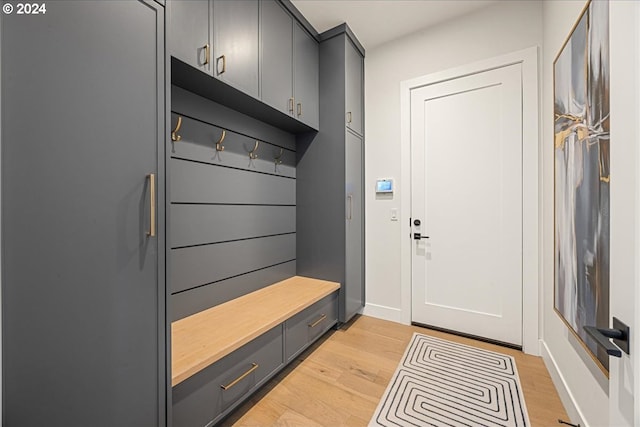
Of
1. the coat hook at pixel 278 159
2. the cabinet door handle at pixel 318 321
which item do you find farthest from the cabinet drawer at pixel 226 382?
the coat hook at pixel 278 159

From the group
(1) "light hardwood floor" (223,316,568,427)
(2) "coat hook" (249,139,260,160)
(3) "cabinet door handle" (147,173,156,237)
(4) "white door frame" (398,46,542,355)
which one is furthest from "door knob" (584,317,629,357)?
(2) "coat hook" (249,139,260,160)

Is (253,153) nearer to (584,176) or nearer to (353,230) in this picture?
(353,230)

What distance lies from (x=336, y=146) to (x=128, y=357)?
2.04m

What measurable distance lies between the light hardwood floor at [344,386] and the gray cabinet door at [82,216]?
701mm

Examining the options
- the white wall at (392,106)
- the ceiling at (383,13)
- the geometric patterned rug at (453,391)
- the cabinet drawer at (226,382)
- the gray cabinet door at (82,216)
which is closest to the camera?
the gray cabinet door at (82,216)

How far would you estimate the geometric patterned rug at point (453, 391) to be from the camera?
4.81ft

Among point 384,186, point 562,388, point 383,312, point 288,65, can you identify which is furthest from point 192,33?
point 562,388

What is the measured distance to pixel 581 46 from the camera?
129 centimetres

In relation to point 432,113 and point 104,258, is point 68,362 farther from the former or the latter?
point 432,113

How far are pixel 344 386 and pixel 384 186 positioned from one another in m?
1.77

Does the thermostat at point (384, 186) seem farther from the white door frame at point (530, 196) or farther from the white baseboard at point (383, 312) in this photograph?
the white baseboard at point (383, 312)

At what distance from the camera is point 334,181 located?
97.2 inches

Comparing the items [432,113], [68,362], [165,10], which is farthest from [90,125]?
[432,113]

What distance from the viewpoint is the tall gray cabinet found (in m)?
2.45
